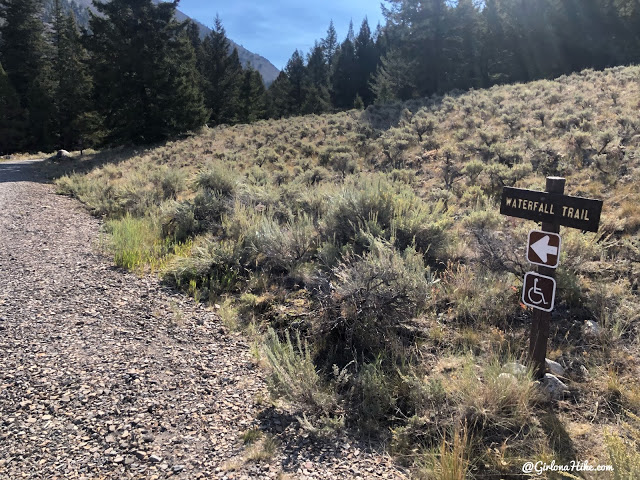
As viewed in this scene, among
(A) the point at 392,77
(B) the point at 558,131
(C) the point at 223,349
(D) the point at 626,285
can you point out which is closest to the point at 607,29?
(A) the point at 392,77

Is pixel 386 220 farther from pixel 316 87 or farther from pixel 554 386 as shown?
pixel 316 87

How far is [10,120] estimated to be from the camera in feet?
112

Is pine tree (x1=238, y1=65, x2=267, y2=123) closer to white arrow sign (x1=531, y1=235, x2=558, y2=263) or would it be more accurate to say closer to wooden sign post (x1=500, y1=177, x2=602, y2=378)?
wooden sign post (x1=500, y1=177, x2=602, y2=378)

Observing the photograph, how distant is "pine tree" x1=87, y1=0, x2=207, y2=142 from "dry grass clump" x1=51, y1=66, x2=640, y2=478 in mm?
14057

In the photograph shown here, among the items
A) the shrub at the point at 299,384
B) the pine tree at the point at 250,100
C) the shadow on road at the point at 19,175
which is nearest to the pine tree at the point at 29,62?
the pine tree at the point at 250,100

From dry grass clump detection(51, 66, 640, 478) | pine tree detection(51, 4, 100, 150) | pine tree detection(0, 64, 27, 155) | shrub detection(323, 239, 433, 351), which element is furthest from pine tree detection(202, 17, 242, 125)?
shrub detection(323, 239, 433, 351)

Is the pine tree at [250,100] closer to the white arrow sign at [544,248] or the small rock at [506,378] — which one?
the white arrow sign at [544,248]

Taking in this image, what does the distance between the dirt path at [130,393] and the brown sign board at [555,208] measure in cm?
234

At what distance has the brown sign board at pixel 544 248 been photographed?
3.29 m

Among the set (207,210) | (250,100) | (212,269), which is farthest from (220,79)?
(212,269)

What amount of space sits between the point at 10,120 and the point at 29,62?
5.64m

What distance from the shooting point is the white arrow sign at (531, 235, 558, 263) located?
10.8 feet

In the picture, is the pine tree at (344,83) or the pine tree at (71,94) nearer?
the pine tree at (71,94)

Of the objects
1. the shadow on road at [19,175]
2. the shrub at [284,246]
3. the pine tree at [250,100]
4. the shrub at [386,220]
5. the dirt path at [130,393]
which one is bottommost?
the dirt path at [130,393]
